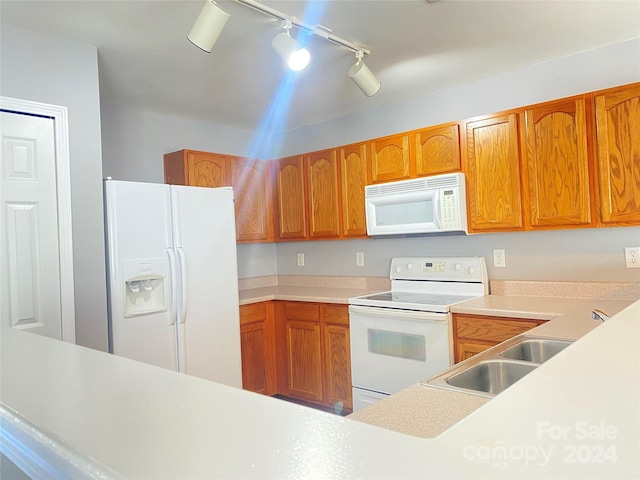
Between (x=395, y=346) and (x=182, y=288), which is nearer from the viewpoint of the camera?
(x=182, y=288)

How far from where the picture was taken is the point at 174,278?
2684 millimetres

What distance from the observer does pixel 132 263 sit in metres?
2.51

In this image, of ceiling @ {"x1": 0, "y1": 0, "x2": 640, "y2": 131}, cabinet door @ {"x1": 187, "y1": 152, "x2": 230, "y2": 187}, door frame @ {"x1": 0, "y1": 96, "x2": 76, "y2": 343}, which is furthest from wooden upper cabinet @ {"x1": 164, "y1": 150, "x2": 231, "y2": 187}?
door frame @ {"x1": 0, "y1": 96, "x2": 76, "y2": 343}

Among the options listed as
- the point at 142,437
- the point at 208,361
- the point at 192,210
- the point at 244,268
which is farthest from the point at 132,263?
the point at 142,437

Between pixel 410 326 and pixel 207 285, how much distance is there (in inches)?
51.3

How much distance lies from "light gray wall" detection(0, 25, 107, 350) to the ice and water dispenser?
0.13 metres

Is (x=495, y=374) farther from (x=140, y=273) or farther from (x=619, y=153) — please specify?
(x=140, y=273)

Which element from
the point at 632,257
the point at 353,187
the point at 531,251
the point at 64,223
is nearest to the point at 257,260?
the point at 353,187

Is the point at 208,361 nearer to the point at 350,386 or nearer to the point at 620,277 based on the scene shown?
the point at 350,386

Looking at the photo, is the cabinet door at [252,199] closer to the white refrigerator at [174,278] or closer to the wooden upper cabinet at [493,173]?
the white refrigerator at [174,278]

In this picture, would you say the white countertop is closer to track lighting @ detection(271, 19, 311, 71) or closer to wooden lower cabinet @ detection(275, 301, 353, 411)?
track lighting @ detection(271, 19, 311, 71)

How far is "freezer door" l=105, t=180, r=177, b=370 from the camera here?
2.45 metres

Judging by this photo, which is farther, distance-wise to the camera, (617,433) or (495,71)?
(495,71)

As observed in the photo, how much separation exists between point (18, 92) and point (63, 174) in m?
0.42
